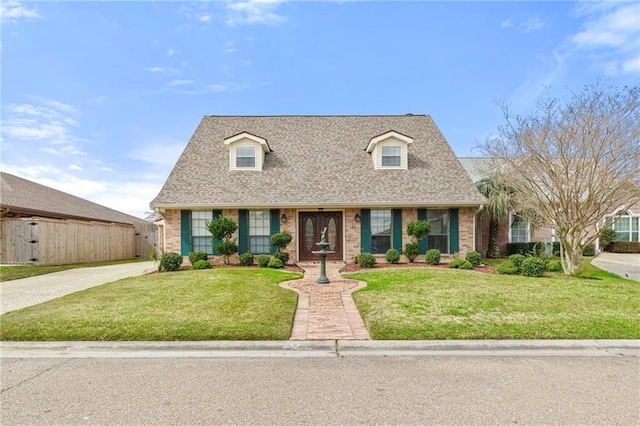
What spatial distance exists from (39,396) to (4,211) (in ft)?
51.3

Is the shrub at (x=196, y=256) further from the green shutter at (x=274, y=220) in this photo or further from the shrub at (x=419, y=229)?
the shrub at (x=419, y=229)

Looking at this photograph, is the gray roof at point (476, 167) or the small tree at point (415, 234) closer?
the small tree at point (415, 234)

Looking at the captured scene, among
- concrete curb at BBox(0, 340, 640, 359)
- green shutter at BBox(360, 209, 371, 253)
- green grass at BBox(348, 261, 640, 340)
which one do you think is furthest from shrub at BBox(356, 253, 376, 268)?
concrete curb at BBox(0, 340, 640, 359)

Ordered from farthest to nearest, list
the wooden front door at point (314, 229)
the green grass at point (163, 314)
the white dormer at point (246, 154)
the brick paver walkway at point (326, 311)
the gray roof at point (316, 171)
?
1. the white dormer at point (246, 154)
2. the wooden front door at point (314, 229)
3. the gray roof at point (316, 171)
4. the brick paver walkway at point (326, 311)
5. the green grass at point (163, 314)

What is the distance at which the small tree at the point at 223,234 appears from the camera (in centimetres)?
1252

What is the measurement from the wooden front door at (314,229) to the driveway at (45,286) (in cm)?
667

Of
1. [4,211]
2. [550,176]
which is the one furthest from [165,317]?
[4,211]

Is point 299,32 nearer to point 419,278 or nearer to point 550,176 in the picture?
point 419,278

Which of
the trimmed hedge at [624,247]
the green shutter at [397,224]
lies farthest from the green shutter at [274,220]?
the trimmed hedge at [624,247]

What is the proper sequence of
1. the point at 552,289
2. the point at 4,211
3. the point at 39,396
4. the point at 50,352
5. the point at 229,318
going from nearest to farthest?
the point at 39,396
the point at 50,352
the point at 229,318
the point at 552,289
the point at 4,211

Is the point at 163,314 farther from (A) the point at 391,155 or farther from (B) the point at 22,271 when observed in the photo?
(A) the point at 391,155

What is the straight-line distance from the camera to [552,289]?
8195 millimetres

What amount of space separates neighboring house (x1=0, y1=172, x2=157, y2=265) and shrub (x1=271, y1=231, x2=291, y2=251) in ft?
32.9

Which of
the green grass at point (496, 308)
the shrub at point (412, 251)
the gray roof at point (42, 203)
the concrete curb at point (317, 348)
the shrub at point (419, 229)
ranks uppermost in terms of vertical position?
the gray roof at point (42, 203)
